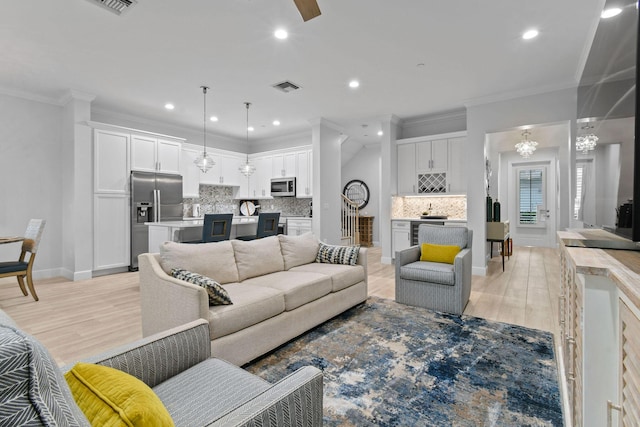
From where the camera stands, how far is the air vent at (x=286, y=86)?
14.3ft

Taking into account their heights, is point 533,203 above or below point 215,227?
above

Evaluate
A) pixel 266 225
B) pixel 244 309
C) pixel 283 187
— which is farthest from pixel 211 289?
pixel 283 187

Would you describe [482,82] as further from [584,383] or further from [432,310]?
[584,383]

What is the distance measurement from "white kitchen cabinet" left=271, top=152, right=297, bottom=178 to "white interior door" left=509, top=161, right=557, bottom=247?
5784 mm

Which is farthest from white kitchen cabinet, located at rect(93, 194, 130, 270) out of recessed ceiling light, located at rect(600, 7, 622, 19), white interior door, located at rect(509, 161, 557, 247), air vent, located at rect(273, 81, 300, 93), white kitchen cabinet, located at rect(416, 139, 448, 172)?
white interior door, located at rect(509, 161, 557, 247)

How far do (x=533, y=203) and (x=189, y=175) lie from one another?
27.4ft

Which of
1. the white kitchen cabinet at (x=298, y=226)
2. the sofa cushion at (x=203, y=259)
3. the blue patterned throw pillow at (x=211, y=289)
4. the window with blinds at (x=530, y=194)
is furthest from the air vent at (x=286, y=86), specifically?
the window with blinds at (x=530, y=194)

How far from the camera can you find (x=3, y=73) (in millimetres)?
4000

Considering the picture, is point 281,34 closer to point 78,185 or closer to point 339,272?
point 339,272

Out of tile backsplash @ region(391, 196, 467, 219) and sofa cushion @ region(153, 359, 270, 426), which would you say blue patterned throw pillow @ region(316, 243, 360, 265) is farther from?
tile backsplash @ region(391, 196, 467, 219)

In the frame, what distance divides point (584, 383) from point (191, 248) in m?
2.43

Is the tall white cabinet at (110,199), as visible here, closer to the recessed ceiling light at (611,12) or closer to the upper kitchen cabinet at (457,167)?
the upper kitchen cabinet at (457,167)

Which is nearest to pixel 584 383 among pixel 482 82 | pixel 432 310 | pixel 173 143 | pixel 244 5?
pixel 432 310

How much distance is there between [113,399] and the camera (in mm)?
688
